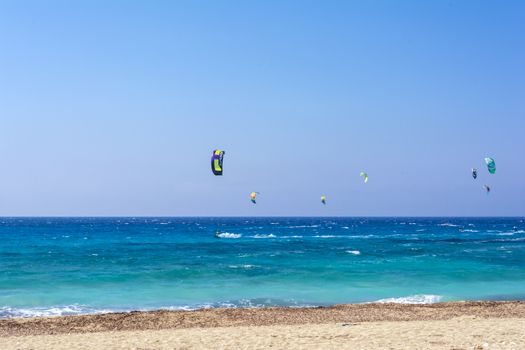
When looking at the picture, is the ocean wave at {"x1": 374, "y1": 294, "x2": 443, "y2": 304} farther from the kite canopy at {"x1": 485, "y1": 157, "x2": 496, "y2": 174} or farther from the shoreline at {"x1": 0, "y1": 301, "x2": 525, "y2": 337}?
the kite canopy at {"x1": 485, "y1": 157, "x2": 496, "y2": 174}

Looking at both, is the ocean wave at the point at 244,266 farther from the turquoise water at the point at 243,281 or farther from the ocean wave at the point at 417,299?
the ocean wave at the point at 417,299

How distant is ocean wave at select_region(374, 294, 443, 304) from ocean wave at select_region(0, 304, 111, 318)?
25.9ft

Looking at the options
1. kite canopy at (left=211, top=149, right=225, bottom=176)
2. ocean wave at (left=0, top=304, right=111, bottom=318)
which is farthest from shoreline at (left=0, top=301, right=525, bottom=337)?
kite canopy at (left=211, top=149, right=225, bottom=176)

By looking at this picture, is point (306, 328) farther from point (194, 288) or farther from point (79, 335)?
point (194, 288)

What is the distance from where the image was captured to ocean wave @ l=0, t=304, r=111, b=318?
51.2 ft

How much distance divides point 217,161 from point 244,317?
8174mm

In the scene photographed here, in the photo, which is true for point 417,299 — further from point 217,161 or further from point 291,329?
point 217,161

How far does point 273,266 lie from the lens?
92.5ft

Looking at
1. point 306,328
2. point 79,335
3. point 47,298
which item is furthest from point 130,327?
point 47,298

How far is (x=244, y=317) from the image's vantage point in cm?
1402

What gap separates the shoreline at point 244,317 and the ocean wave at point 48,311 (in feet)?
5.74

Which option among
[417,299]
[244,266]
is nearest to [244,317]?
[417,299]

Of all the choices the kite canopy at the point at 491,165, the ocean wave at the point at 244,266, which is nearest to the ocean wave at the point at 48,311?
the ocean wave at the point at 244,266

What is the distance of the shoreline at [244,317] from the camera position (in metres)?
12.9
